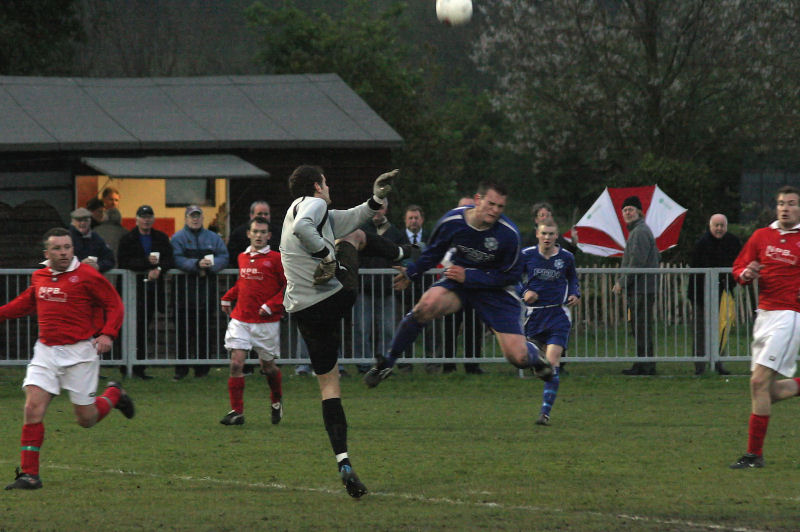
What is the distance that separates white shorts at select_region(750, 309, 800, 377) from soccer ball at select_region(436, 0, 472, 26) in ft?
25.9

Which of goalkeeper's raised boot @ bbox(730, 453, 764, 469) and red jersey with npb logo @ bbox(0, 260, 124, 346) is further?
goalkeeper's raised boot @ bbox(730, 453, 764, 469)

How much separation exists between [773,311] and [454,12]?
795cm

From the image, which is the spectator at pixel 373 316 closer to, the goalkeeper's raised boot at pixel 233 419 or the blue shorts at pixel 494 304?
the goalkeeper's raised boot at pixel 233 419

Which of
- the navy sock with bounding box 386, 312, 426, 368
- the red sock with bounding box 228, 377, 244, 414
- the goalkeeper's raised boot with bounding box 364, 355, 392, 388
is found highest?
the navy sock with bounding box 386, 312, 426, 368

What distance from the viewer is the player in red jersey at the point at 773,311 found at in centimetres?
993

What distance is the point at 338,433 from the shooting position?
879 centimetres

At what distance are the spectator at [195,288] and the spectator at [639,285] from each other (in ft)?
16.4

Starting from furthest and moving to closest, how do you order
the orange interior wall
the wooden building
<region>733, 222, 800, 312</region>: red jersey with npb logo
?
the orange interior wall, the wooden building, <region>733, 222, 800, 312</region>: red jersey with npb logo

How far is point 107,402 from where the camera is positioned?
10031 mm

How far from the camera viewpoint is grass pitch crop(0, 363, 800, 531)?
314 inches

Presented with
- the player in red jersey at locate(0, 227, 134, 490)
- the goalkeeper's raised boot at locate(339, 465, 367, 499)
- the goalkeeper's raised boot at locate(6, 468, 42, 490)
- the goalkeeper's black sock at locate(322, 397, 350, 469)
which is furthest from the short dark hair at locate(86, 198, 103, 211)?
the goalkeeper's raised boot at locate(339, 465, 367, 499)

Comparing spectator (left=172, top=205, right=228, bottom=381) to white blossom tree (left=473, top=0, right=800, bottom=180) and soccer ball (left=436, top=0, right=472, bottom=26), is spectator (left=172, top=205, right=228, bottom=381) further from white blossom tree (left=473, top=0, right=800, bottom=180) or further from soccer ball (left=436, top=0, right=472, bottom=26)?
white blossom tree (left=473, top=0, right=800, bottom=180)

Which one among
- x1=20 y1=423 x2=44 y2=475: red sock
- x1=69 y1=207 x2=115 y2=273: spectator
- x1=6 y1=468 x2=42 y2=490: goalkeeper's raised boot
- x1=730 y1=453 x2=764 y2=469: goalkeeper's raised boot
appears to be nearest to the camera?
x1=6 y1=468 x2=42 y2=490: goalkeeper's raised boot

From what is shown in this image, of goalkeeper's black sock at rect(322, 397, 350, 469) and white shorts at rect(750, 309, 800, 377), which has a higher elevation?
white shorts at rect(750, 309, 800, 377)
